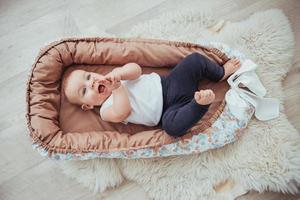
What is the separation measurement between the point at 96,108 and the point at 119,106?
18 cm

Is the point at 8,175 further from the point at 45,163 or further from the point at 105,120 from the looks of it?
the point at 105,120

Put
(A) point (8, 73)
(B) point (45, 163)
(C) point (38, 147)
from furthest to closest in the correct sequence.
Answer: (A) point (8, 73) → (B) point (45, 163) → (C) point (38, 147)

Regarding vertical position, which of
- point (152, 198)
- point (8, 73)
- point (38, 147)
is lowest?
point (152, 198)

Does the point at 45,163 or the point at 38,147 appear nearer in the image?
the point at 38,147

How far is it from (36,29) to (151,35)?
A: 540 mm

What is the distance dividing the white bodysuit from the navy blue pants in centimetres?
3

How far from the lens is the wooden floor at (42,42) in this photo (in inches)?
52.8

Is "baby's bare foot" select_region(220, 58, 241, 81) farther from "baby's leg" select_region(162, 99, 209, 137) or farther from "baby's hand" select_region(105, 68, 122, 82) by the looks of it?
"baby's hand" select_region(105, 68, 122, 82)

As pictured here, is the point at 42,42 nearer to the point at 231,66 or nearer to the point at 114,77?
the point at 114,77

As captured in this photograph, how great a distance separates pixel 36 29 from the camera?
155 centimetres

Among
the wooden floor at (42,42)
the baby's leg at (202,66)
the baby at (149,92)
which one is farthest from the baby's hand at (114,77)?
the wooden floor at (42,42)

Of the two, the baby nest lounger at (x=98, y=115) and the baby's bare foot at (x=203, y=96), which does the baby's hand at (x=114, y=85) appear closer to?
the baby nest lounger at (x=98, y=115)

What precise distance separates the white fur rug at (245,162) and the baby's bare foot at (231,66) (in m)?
0.12

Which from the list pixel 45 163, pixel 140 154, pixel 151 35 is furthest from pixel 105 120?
pixel 151 35
